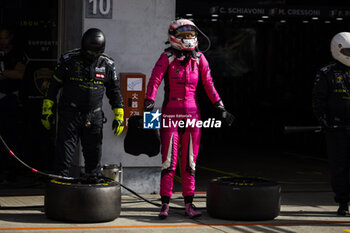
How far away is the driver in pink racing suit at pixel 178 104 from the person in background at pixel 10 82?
134 inches

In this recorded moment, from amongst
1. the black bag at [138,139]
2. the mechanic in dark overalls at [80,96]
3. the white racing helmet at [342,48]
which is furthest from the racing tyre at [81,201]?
the white racing helmet at [342,48]

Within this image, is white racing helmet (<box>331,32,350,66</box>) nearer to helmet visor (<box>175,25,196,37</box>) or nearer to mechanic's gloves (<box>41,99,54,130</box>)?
helmet visor (<box>175,25,196,37</box>)

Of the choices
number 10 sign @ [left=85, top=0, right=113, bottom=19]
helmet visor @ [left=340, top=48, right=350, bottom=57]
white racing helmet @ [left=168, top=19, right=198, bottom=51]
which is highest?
number 10 sign @ [left=85, top=0, right=113, bottom=19]

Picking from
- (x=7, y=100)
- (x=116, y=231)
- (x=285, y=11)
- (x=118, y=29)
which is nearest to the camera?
(x=116, y=231)

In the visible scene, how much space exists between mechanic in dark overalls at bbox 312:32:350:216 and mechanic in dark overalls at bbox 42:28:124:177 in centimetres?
239

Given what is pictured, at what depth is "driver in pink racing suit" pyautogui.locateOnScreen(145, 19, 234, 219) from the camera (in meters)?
8.35

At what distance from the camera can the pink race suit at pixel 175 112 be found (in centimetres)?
835

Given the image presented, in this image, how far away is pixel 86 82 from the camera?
840 centimetres

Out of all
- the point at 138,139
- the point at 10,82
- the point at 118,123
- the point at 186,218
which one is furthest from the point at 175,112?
the point at 10,82

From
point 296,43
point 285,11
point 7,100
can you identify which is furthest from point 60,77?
point 296,43

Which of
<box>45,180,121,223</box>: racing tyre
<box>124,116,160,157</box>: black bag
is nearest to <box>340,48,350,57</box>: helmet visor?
<box>124,116,160,157</box>: black bag

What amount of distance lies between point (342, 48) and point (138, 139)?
2628 millimetres

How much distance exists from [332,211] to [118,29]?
137 inches

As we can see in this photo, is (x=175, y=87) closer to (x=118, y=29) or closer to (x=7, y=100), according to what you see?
(x=118, y=29)
